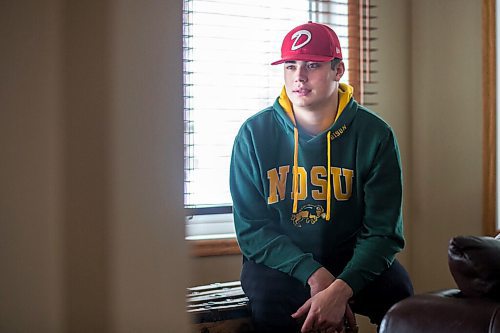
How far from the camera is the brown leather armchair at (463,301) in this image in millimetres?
1420

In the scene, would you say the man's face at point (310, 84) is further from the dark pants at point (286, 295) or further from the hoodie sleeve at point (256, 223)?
the dark pants at point (286, 295)

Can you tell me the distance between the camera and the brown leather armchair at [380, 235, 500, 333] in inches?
55.9

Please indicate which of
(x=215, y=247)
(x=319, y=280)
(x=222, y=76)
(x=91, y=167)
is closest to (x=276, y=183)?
(x=319, y=280)

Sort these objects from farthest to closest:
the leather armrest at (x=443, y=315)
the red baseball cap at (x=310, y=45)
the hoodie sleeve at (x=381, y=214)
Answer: the red baseball cap at (x=310, y=45) < the hoodie sleeve at (x=381, y=214) < the leather armrest at (x=443, y=315)

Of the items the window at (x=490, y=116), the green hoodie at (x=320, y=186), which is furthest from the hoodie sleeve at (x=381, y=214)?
the window at (x=490, y=116)

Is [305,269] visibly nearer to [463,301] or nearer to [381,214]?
[381,214]

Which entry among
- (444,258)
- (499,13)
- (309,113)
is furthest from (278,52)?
(444,258)

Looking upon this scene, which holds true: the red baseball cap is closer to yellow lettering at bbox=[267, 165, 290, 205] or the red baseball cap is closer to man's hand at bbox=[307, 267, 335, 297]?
yellow lettering at bbox=[267, 165, 290, 205]

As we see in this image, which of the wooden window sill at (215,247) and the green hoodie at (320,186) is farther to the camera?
the wooden window sill at (215,247)

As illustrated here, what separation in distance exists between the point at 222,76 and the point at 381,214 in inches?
31.7

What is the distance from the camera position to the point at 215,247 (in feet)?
8.14

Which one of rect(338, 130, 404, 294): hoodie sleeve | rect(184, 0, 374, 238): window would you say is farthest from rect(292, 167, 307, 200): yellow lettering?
rect(184, 0, 374, 238): window

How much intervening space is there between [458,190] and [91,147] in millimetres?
2594

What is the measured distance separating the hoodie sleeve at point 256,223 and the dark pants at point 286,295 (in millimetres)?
31
